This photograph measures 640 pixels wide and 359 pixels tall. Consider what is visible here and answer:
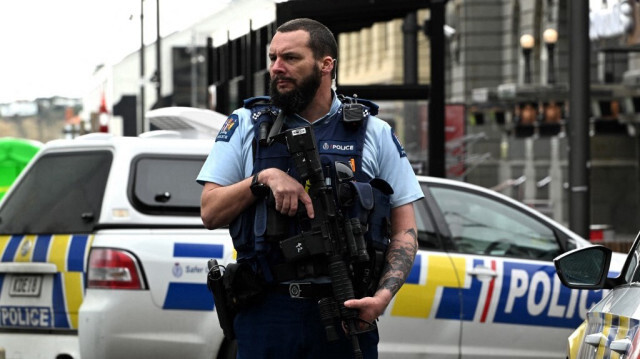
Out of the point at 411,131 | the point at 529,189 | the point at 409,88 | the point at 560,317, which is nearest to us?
the point at 560,317

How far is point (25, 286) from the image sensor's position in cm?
913

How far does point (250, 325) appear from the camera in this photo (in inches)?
187

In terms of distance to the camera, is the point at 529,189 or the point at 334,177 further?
the point at 529,189

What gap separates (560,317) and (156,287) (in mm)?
2488

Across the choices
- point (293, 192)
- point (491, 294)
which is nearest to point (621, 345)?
point (293, 192)

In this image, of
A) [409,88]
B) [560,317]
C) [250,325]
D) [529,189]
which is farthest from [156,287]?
[529,189]

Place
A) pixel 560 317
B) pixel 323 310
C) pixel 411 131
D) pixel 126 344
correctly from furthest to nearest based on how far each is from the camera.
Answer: pixel 411 131, pixel 560 317, pixel 126 344, pixel 323 310

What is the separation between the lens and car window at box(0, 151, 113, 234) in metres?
9.05

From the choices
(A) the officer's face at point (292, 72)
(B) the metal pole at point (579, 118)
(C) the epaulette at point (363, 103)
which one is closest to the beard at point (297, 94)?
(A) the officer's face at point (292, 72)

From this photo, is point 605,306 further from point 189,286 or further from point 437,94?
point 437,94

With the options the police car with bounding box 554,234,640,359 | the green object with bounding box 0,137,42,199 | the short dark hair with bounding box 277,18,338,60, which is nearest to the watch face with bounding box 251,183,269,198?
the short dark hair with bounding box 277,18,338,60

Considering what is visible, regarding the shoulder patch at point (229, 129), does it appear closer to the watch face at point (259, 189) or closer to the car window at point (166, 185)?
the watch face at point (259, 189)

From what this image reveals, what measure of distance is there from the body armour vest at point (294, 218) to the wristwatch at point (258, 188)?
0.04 m

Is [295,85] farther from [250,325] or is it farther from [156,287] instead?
[156,287]
